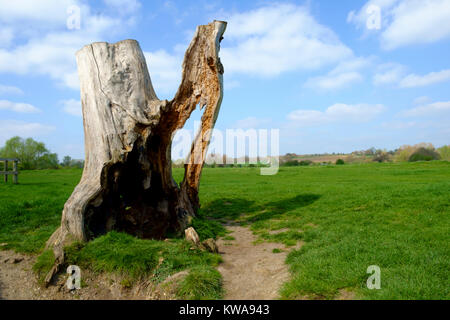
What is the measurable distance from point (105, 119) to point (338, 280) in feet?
22.0

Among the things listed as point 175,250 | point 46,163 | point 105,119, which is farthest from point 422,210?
point 46,163

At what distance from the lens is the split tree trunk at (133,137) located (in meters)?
8.01

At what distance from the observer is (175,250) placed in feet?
A: 22.3

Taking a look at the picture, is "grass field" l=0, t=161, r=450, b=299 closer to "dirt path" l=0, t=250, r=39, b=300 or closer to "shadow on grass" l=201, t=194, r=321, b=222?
"shadow on grass" l=201, t=194, r=321, b=222

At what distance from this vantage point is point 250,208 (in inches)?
529

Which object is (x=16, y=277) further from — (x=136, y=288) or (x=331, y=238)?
(x=331, y=238)

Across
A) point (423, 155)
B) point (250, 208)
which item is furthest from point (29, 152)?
point (423, 155)

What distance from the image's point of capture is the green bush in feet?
154

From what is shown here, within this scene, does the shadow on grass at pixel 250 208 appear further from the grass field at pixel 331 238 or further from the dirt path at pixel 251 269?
the dirt path at pixel 251 269

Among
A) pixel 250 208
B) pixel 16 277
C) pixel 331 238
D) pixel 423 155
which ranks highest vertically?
pixel 423 155

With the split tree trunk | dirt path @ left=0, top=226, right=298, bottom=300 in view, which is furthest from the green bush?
dirt path @ left=0, top=226, right=298, bottom=300

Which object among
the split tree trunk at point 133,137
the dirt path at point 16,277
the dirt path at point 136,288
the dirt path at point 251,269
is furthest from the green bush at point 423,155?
the dirt path at point 16,277

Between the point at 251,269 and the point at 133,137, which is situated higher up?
the point at 133,137

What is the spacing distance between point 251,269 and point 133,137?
14.5 feet
